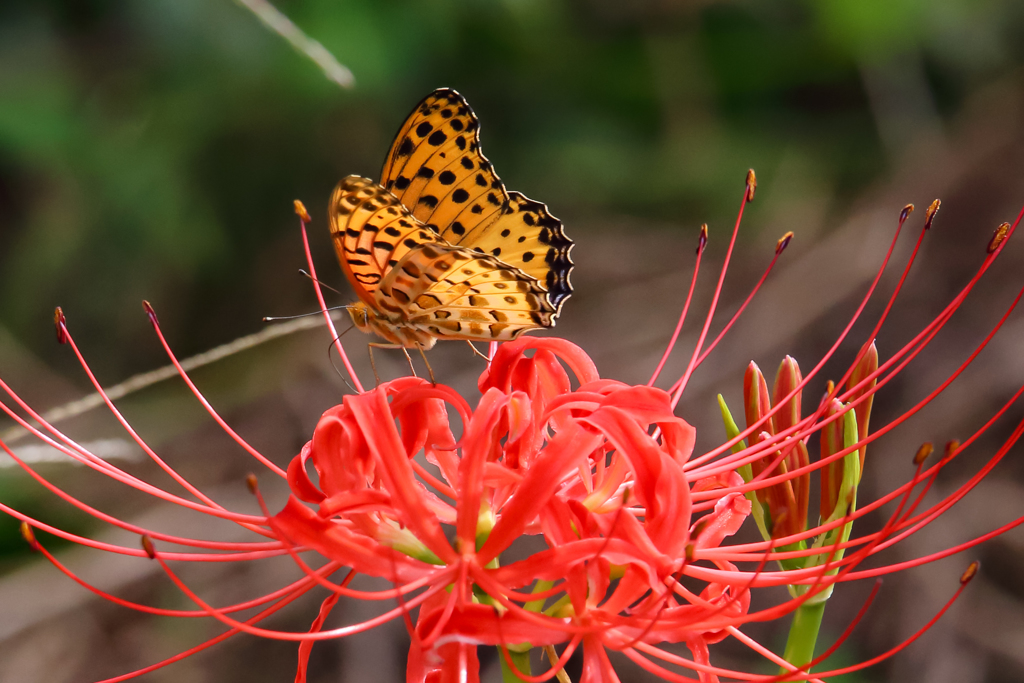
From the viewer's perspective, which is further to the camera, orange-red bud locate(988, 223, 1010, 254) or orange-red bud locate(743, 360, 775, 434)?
orange-red bud locate(743, 360, 775, 434)

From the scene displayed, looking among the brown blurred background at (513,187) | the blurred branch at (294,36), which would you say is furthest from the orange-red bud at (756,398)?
the brown blurred background at (513,187)

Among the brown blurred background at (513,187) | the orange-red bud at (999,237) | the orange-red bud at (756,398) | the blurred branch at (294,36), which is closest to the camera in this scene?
the orange-red bud at (999,237)

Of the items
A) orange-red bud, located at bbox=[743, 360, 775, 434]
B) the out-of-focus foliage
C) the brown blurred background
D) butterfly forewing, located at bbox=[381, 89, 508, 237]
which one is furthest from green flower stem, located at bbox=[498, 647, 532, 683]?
the out-of-focus foliage

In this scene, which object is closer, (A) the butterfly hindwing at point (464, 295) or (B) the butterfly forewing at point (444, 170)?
(A) the butterfly hindwing at point (464, 295)

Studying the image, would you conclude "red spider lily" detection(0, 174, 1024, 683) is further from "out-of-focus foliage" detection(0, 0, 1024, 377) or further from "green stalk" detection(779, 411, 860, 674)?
"out-of-focus foliage" detection(0, 0, 1024, 377)

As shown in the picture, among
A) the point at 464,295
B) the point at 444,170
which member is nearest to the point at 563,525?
the point at 464,295

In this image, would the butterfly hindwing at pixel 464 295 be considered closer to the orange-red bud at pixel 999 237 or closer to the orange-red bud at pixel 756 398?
the orange-red bud at pixel 756 398
